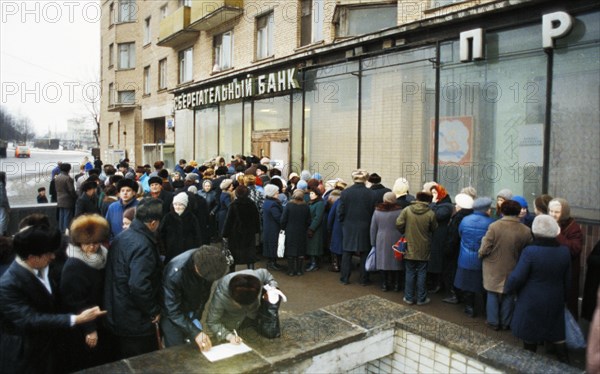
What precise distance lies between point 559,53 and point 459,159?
2.73 m

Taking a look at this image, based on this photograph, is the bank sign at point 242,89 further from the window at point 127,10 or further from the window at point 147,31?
the window at point 127,10

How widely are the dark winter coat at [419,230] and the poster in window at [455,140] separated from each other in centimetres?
325

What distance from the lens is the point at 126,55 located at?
2986cm

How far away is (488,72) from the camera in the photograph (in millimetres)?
9531

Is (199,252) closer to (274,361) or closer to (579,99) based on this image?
(274,361)

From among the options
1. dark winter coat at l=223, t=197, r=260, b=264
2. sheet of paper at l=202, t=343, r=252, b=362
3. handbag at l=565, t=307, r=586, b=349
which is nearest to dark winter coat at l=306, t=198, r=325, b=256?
dark winter coat at l=223, t=197, r=260, b=264

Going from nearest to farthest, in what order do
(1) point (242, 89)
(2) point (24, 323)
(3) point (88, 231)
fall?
(2) point (24, 323), (3) point (88, 231), (1) point (242, 89)

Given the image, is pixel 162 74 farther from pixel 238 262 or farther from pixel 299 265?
pixel 238 262

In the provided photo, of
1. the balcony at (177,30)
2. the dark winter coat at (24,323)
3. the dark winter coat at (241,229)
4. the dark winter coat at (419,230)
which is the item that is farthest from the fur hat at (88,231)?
the balcony at (177,30)

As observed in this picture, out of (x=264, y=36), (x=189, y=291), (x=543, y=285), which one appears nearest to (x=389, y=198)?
(x=543, y=285)

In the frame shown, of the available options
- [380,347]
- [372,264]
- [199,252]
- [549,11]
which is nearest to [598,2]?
[549,11]

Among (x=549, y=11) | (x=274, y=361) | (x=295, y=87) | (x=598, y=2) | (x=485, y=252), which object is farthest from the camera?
(x=295, y=87)

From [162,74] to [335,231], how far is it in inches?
756

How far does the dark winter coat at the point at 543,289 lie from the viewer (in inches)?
193
